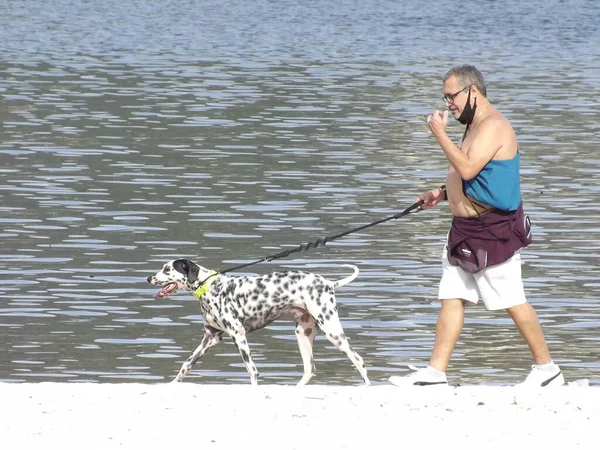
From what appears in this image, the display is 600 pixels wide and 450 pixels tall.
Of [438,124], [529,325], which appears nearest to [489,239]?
[529,325]

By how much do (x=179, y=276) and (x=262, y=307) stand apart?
66 centimetres

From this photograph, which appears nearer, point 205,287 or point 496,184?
point 496,184

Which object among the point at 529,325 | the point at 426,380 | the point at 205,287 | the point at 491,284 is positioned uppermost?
the point at 491,284

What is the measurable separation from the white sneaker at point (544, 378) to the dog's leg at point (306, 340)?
1.51m

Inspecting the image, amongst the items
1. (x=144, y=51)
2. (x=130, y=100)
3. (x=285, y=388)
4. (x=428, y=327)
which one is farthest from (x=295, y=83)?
(x=285, y=388)

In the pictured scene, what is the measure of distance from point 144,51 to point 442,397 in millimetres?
33278

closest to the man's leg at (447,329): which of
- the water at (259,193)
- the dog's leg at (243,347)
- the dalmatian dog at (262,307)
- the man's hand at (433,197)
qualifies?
the man's hand at (433,197)

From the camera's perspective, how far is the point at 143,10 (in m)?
59.3

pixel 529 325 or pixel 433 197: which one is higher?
pixel 433 197

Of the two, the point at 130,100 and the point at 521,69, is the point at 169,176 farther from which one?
the point at 521,69

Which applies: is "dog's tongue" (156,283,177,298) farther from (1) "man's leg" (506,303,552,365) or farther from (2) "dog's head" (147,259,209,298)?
(1) "man's leg" (506,303,552,365)

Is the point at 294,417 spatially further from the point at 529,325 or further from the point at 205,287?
the point at 205,287

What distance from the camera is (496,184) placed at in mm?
8781

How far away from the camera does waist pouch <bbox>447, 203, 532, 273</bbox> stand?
8.88 m
